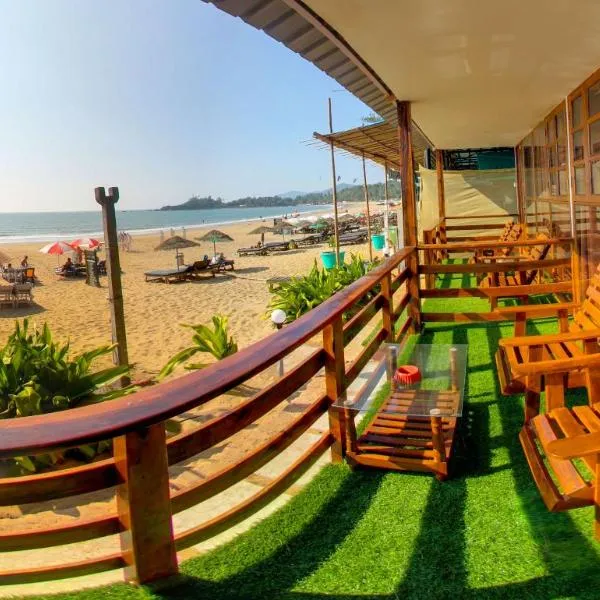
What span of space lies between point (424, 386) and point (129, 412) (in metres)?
2.14

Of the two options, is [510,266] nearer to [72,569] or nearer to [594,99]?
[594,99]

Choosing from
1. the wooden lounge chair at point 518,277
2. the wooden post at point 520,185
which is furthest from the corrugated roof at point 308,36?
the wooden post at point 520,185

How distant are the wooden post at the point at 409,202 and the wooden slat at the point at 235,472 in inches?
139

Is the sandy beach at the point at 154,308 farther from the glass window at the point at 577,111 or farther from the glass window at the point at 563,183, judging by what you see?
the glass window at the point at 577,111

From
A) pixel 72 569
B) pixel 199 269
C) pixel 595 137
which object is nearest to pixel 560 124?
pixel 595 137

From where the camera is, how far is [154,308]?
15500 millimetres

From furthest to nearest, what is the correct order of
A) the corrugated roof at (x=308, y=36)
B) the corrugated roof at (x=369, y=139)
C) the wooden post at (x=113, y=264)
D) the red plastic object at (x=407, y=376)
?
the corrugated roof at (x=369, y=139)
the wooden post at (x=113, y=264)
the red plastic object at (x=407, y=376)
the corrugated roof at (x=308, y=36)

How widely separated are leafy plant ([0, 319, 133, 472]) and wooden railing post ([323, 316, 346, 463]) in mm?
2668

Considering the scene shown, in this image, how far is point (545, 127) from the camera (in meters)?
7.77

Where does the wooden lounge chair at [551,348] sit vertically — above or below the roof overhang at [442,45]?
below

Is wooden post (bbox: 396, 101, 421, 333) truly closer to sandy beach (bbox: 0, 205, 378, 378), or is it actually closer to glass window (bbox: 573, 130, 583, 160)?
glass window (bbox: 573, 130, 583, 160)

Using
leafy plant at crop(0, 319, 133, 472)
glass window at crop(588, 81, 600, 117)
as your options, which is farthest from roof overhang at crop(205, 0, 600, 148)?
leafy plant at crop(0, 319, 133, 472)

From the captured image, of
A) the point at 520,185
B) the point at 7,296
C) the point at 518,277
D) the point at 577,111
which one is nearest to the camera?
the point at 577,111

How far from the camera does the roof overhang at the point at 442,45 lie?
2.99 meters
